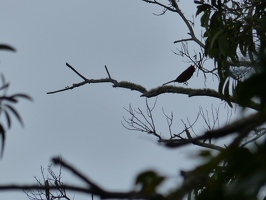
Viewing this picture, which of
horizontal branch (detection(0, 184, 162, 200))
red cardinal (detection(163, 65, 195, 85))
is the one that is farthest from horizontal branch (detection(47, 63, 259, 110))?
horizontal branch (detection(0, 184, 162, 200))

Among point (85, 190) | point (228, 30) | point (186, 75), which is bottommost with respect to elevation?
point (85, 190)

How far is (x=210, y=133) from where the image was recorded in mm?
959

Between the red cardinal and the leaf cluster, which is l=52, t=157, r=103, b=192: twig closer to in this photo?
the leaf cluster

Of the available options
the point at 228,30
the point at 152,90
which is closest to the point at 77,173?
the point at 228,30

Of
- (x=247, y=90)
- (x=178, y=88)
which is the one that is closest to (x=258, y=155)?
(x=247, y=90)

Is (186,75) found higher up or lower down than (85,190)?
higher up

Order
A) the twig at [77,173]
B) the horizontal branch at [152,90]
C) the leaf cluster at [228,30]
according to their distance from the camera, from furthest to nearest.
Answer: the horizontal branch at [152,90], the leaf cluster at [228,30], the twig at [77,173]

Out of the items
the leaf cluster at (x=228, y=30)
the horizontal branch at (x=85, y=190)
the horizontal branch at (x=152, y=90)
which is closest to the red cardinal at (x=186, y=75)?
the horizontal branch at (x=152, y=90)

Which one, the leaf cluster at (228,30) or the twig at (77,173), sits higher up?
the leaf cluster at (228,30)

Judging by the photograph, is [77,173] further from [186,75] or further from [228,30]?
[186,75]

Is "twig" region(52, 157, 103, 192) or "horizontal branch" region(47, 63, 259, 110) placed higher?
"horizontal branch" region(47, 63, 259, 110)

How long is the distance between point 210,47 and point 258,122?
3.63 m

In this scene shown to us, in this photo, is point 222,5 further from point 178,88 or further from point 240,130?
point 240,130

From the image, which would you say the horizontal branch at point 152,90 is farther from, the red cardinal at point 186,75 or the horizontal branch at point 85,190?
the horizontal branch at point 85,190
